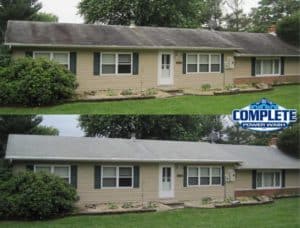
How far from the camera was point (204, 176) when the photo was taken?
16.6 m

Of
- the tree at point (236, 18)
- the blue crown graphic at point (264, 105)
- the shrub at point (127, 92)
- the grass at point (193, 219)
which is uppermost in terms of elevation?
the tree at point (236, 18)

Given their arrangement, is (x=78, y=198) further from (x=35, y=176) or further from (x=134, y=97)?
(x=134, y=97)

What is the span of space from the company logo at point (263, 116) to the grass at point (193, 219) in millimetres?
2548

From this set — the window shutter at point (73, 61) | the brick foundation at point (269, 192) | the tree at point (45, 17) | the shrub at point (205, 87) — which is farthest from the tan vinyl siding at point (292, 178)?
the tree at point (45, 17)

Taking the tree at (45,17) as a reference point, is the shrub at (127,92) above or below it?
below

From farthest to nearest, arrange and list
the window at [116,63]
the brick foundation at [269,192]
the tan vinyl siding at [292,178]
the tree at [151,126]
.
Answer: the tan vinyl siding at [292,178], the brick foundation at [269,192], the window at [116,63], the tree at [151,126]

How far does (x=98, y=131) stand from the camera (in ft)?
45.0

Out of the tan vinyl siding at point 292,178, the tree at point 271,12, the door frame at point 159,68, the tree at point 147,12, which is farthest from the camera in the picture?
the tan vinyl siding at point 292,178

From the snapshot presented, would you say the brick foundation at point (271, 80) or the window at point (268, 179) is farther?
the window at point (268, 179)

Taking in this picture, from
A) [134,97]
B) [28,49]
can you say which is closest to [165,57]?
[134,97]

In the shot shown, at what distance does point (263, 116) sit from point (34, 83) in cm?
585

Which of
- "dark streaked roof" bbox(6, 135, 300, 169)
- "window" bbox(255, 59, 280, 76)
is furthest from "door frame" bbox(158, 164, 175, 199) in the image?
"window" bbox(255, 59, 280, 76)

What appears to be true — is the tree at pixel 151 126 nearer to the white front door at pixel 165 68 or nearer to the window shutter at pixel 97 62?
the window shutter at pixel 97 62

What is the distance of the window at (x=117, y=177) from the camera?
15234mm
